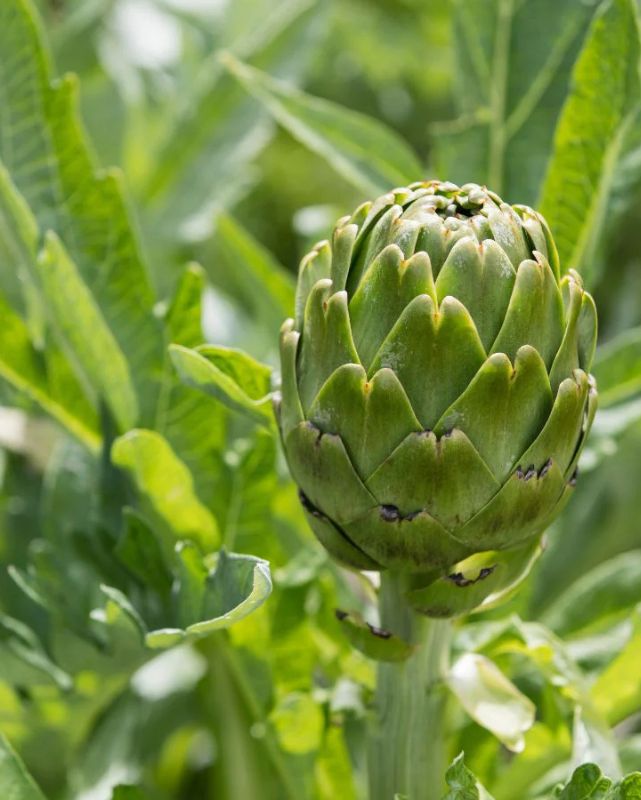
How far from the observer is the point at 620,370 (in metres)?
0.70

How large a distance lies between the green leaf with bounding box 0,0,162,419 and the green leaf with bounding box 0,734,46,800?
0.20 m

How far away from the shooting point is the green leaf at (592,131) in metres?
0.63

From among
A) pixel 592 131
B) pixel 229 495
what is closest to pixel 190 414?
pixel 229 495

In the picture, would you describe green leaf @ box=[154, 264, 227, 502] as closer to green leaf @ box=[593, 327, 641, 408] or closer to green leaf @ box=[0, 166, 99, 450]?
green leaf @ box=[0, 166, 99, 450]

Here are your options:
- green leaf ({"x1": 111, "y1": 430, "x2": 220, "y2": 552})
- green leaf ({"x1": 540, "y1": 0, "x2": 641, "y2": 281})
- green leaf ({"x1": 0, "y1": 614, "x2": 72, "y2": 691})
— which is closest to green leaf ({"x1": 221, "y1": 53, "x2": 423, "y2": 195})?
green leaf ({"x1": 540, "y1": 0, "x2": 641, "y2": 281})

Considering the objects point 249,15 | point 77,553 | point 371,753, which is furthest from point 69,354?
point 249,15

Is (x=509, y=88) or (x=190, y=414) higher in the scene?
(x=509, y=88)

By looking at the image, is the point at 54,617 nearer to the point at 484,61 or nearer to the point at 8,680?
the point at 8,680

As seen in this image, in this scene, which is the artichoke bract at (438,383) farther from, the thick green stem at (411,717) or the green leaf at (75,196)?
the green leaf at (75,196)

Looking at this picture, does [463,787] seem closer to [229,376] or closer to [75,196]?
[229,376]

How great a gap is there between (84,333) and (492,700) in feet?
0.89

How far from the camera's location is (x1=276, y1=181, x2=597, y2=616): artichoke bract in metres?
0.46

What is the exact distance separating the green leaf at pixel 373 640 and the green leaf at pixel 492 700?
0.04 m

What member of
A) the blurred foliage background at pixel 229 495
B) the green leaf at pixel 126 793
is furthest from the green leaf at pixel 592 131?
the green leaf at pixel 126 793
